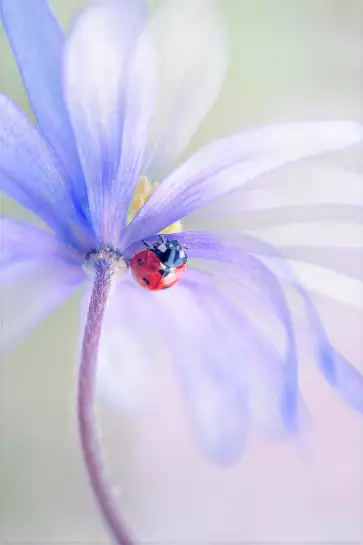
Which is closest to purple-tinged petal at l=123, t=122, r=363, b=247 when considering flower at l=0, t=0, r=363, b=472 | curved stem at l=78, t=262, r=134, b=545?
flower at l=0, t=0, r=363, b=472

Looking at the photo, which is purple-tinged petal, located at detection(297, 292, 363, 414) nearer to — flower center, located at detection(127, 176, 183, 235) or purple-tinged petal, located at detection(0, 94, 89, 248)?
flower center, located at detection(127, 176, 183, 235)

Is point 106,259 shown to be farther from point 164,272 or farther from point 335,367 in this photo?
point 335,367

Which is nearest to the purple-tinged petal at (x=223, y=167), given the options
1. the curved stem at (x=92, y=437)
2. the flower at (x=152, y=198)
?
the flower at (x=152, y=198)

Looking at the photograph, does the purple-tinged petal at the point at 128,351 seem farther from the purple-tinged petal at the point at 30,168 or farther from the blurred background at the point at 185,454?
the purple-tinged petal at the point at 30,168

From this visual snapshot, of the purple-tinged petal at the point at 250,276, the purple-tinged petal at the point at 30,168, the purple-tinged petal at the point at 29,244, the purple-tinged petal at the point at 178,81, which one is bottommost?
the purple-tinged petal at the point at 250,276

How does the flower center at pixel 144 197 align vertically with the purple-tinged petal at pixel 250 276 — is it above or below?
above

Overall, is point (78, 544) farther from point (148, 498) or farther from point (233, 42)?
point (233, 42)

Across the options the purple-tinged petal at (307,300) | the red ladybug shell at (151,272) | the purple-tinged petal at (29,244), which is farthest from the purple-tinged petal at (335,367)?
the purple-tinged petal at (29,244)
